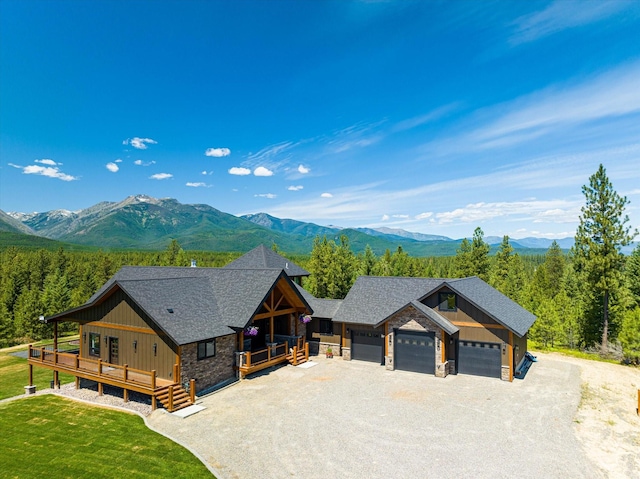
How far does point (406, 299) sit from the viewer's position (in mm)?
24156

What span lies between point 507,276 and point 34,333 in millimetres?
59813

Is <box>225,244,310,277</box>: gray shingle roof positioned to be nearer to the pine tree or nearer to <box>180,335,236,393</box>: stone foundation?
<box>180,335,236,393</box>: stone foundation

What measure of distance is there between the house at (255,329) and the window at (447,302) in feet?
0.20

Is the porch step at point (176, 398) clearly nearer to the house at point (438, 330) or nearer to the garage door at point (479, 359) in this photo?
the house at point (438, 330)

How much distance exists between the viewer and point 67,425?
555 inches

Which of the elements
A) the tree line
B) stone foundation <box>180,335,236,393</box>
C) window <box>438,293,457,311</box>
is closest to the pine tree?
the tree line

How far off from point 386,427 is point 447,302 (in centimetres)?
1065

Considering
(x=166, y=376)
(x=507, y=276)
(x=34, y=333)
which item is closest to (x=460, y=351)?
(x=166, y=376)

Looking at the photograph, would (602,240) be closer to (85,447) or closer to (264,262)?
(264,262)

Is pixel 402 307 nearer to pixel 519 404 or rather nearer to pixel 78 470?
pixel 519 404

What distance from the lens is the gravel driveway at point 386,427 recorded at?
11.2m

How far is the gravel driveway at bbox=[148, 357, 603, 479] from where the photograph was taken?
36.8 feet

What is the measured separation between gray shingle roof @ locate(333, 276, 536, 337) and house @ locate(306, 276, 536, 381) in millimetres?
63

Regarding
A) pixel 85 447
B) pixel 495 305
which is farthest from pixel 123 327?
pixel 495 305
